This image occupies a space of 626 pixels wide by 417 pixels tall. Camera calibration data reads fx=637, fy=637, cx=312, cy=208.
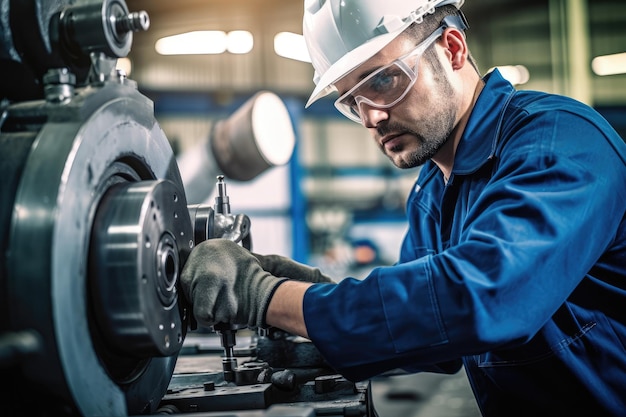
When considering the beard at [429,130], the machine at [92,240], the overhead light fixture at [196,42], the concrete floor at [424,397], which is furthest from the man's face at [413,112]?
the overhead light fixture at [196,42]

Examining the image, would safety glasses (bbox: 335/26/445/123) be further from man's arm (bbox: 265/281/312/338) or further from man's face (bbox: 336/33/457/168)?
man's arm (bbox: 265/281/312/338)

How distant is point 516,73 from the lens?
8.27m

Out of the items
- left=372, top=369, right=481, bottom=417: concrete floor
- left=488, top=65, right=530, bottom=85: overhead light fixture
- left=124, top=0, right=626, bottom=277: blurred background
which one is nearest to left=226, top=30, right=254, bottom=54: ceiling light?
left=124, top=0, right=626, bottom=277: blurred background

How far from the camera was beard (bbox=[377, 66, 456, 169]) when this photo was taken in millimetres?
1217

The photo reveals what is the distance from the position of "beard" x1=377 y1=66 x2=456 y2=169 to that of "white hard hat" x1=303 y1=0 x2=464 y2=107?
126 millimetres

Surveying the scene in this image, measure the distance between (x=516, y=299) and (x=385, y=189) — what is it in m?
7.10

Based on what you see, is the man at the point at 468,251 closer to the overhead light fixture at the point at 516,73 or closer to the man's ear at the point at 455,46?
the man's ear at the point at 455,46

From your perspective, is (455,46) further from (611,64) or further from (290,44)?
(611,64)

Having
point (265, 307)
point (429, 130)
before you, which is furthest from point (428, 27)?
point (265, 307)

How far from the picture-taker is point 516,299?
842 millimetres

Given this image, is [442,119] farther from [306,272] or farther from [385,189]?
[385,189]

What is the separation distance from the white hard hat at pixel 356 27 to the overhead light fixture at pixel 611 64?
25.9 feet

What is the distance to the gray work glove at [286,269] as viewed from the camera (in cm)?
120

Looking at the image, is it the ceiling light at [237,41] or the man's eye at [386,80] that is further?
the ceiling light at [237,41]
